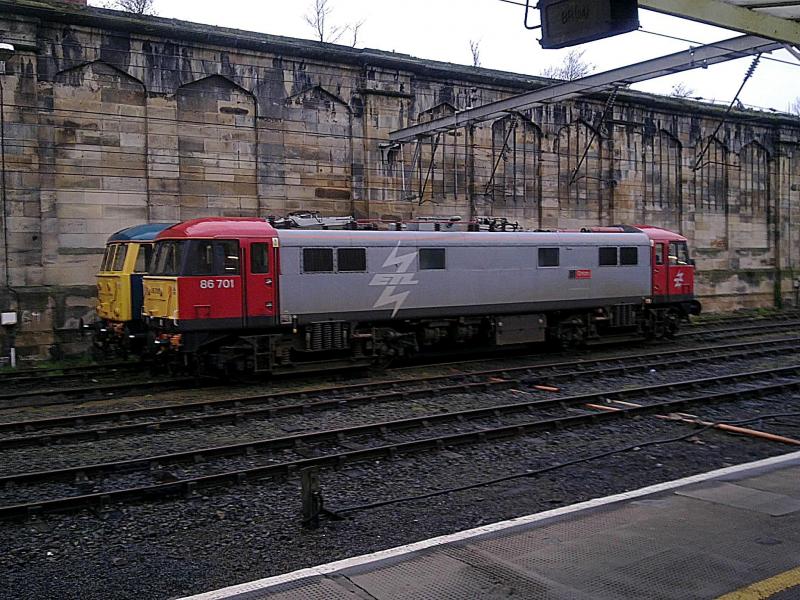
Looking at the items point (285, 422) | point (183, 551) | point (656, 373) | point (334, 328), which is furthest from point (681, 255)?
point (183, 551)

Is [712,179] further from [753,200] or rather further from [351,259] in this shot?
[351,259]

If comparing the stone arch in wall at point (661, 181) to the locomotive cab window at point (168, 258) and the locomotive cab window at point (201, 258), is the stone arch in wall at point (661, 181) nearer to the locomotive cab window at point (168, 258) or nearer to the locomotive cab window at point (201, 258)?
the locomotive cab window at point (201, 258)

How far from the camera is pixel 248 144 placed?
20781 millimetres

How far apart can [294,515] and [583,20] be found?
5.13m

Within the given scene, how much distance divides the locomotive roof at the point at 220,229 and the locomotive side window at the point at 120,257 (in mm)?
2268

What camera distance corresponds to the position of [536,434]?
34.6 feet

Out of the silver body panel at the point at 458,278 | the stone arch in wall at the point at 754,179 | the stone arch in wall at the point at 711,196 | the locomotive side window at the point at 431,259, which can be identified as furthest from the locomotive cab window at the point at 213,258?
the stone arch in wall at the point at 754,179

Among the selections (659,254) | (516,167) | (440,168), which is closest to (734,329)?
(659,254)

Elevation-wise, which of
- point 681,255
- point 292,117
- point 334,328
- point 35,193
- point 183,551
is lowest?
point 183,551

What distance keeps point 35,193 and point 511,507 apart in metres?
15.1

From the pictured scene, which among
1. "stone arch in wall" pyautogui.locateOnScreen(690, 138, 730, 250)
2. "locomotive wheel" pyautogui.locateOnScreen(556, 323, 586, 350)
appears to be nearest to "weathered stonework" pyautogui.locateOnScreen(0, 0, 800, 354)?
"stone arch in wall" pyautogui.locateOnScreen(690, 138, 730, 250)

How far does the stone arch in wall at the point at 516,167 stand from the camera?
1001 inches

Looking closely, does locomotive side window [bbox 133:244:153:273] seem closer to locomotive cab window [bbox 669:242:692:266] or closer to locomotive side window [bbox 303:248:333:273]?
locomotive side window [bbox 303:248:333:273]

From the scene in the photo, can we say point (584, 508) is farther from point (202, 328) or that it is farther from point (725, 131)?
point (725, 131)
